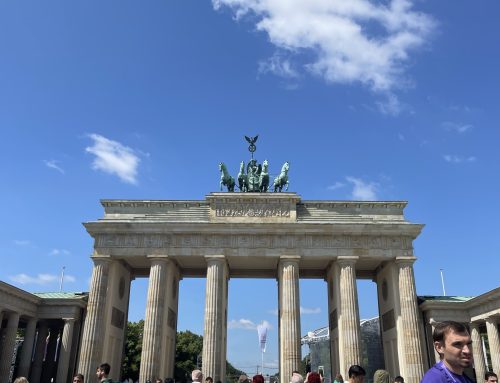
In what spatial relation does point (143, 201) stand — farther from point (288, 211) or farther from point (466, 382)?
point (466, 382)

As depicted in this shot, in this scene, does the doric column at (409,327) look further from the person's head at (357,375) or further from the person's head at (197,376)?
the person's head at (357,375)

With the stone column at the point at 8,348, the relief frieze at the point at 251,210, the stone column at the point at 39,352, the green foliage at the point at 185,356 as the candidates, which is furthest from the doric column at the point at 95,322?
the green foliage at the point at 185,356

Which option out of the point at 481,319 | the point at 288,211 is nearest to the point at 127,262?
the point at 288,211

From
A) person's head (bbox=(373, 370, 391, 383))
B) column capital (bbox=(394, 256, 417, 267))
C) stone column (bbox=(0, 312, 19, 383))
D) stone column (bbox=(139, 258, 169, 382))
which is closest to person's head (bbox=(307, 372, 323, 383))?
person's head (bbox=(373, 370, 391, 383))

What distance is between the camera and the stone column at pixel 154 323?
38.0 meters

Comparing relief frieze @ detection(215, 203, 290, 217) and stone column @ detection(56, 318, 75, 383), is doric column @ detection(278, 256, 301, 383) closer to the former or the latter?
relief frieze @ detection(215, 203, 290, 217)

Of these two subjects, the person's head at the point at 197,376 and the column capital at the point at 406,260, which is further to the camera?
the column capital at the point at 406,260

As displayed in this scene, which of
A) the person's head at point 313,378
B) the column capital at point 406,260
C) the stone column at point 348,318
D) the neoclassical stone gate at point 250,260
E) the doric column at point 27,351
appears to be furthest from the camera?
the column capital at point 406,260

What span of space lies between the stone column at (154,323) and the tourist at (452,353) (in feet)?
121

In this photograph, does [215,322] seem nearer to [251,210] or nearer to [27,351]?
[251,210]

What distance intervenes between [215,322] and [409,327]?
1702 centimetres

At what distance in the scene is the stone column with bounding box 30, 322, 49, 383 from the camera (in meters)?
42.9

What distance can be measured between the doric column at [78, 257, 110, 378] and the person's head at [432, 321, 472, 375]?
126 ft

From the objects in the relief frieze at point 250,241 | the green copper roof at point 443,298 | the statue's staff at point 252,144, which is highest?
the statue's staff at point 252,144
